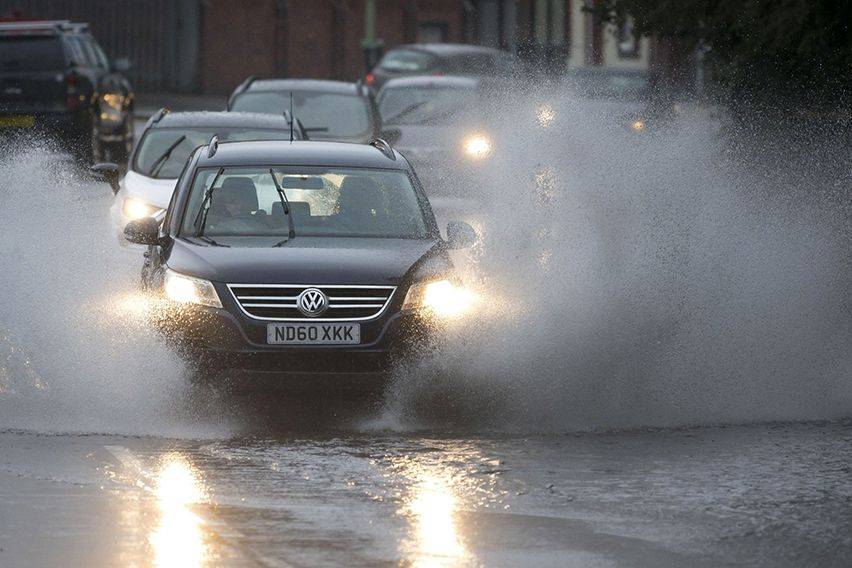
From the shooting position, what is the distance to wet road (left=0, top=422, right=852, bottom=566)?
24.9 ft

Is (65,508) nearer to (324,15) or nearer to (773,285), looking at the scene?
(773,285)

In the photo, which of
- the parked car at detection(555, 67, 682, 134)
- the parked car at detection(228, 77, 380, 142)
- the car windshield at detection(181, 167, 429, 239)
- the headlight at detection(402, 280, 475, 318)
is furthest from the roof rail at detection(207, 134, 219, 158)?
the parked car at detection(228, 77, 380, 142)

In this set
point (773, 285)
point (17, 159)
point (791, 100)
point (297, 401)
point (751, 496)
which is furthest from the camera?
point (17, 159)

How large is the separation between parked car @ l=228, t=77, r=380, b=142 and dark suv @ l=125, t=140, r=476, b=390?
11.6 m

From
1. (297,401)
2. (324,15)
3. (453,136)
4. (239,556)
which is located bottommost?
(324,15)

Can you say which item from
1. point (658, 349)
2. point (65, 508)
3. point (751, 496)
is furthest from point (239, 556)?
point (658, 349)

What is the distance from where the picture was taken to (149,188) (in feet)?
60.6

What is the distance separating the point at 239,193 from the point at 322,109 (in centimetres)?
1284

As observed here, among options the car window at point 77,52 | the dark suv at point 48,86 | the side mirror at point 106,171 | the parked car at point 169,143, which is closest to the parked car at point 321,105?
the parked car at point 169,143

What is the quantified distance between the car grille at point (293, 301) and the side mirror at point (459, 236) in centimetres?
119

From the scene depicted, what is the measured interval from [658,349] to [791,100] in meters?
5.48

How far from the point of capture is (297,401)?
1139 centimetres

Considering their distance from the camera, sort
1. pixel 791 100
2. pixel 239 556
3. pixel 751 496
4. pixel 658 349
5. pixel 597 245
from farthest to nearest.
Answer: pixel 791 100
pixel 597 245
pixel 658 349
pixel 751 496
pixel 239 556

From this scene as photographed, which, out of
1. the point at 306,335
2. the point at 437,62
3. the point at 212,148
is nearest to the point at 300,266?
the point at 306,335
